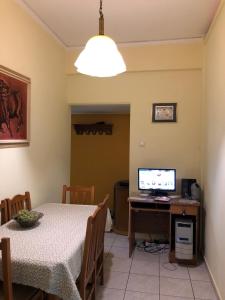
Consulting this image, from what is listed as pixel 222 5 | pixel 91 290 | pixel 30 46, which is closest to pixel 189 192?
pixel 91 290

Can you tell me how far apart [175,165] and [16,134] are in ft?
6.99

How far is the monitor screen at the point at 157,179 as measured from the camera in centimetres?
351

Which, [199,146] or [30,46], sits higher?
[30,46]

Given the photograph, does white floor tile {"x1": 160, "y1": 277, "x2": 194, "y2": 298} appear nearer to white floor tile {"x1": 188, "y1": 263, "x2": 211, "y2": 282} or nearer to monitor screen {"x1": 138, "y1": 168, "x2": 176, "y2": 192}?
white floor tile {"x1": 188, "y1": 263, "x2": 211, "y2": 282}

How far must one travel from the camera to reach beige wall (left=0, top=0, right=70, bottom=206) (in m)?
2.45

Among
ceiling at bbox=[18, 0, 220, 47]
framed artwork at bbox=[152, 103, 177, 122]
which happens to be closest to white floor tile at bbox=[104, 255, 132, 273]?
framed artwork at bbox=[152, 103, 177, 122]

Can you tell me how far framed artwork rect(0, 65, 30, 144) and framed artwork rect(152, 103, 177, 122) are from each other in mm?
1736

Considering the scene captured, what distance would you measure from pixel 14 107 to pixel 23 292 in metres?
1.60

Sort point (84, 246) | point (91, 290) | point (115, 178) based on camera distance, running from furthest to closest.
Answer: point (115, 178), point (91, 290), point (84, 246)

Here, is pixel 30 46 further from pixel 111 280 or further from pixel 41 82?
pixel 111 280

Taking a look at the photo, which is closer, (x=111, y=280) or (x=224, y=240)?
(x=224, y=240)

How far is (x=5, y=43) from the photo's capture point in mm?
2379

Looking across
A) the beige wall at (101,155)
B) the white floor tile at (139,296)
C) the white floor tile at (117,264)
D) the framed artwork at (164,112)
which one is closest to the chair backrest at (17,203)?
the white floor tile at (117,264)

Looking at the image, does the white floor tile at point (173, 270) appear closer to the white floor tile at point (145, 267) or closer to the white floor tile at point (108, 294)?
the white floor tile at point (145, 267)
